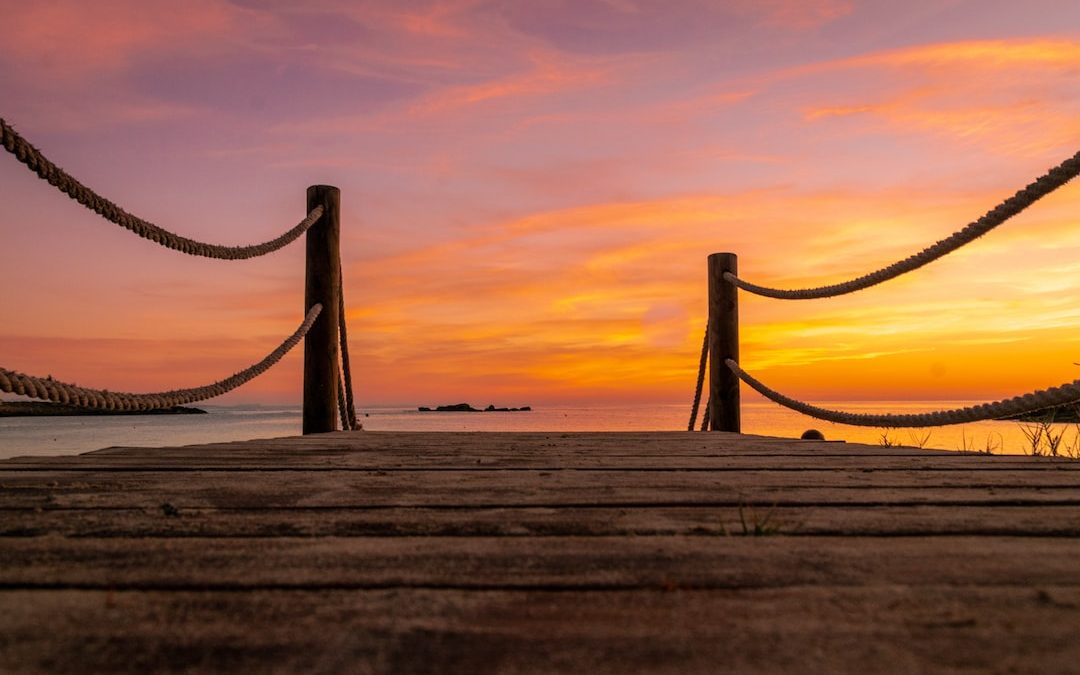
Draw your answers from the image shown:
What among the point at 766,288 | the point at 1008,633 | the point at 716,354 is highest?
the point at 766,288

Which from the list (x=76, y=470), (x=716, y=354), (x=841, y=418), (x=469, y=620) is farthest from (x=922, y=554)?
(x=716, y=354)

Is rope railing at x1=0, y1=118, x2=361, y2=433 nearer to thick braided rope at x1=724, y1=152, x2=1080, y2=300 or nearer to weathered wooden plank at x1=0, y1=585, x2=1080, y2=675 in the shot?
weathered wooden plank at x1=0, y1=585, x2=1080, y2=675

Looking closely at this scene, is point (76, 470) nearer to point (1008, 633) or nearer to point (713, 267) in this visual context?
point (1008, 633)

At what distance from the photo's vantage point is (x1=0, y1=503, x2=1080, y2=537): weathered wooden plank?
1.60m

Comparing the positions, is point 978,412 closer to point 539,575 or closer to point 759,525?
point 759,525

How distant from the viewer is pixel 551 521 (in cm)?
172

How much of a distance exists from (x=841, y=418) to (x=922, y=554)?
3.18 m

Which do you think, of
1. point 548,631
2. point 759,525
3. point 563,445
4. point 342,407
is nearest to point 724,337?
point 563,445

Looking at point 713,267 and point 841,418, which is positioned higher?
point 713,267

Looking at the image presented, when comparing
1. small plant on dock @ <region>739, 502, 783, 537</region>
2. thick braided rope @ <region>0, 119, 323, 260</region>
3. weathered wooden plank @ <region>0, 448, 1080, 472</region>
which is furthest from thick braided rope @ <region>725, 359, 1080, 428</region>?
thick braided rope @ <region>0, 119, 323, 260</region>

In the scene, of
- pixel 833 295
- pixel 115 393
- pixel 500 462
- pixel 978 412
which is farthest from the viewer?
pixel 833 295

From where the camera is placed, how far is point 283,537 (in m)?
1.56

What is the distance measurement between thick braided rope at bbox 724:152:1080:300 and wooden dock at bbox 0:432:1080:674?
4.23 ft

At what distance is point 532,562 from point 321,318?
433 centimetres
